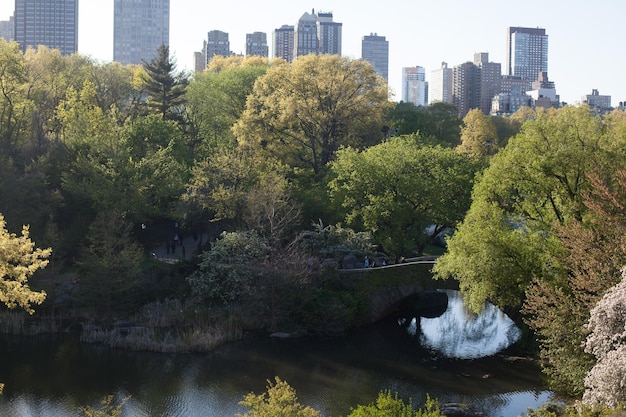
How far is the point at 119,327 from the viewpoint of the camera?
1425 inches

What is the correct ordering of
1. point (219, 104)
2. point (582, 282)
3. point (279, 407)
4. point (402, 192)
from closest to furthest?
point (279, 407) < point (582, 282) < point (402, 192) < point (219, 104)

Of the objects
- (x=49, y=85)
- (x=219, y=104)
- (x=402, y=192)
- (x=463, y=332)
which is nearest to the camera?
(x=463, y=332)

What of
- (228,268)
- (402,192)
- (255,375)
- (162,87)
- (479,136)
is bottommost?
(255,375)

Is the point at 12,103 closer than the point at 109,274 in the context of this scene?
No

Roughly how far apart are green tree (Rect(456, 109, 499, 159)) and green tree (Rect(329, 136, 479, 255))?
94.2 ft

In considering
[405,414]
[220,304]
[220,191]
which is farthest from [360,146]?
[405,414]

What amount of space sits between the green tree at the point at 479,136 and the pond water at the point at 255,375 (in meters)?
38.9

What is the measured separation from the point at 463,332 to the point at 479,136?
39367 millimetres

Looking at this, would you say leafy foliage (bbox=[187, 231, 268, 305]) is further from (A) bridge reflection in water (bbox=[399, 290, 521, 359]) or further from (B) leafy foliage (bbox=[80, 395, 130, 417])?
(B) leafy foliage (bbox=[80, 395, 130, 417])

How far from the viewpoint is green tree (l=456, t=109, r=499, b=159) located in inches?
2869

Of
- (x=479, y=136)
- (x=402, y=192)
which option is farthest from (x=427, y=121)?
(x=402, y=192)

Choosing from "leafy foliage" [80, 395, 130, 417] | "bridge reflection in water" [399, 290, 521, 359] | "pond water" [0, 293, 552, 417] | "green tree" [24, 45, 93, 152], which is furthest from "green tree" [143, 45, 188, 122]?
"leafy foliage" [80, 395, 130, 417]

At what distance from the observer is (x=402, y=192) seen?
41.7 meters

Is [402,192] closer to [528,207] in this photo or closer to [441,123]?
[528,207]
